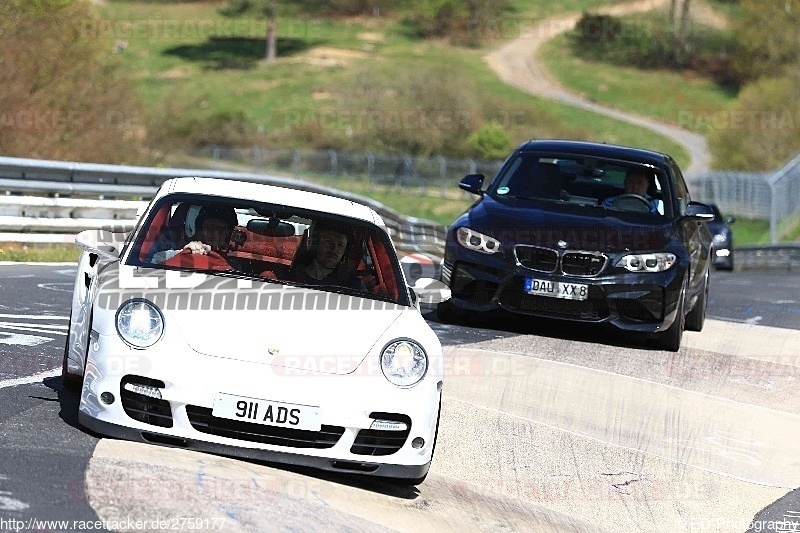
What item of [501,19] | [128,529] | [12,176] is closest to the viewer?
[128,529]

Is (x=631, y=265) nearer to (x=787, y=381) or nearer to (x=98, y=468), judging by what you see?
(x=787, y=381)

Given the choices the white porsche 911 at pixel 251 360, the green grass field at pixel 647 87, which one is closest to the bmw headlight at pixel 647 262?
the white porsche 911 at pixel 251 360

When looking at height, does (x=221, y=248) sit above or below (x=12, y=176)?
A: above

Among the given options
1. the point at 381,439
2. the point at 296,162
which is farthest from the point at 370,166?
the point at 381,439

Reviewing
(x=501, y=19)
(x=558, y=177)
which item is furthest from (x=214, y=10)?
(x=558, y=177)

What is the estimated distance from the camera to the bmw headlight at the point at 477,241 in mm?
11289

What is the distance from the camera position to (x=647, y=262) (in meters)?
11.2

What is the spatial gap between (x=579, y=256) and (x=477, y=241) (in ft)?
2.81

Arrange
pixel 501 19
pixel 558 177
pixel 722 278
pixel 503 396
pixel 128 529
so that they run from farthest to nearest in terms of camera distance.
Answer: pixel 501 19 → pixel 722 278 → pixel 558 177 → pixel 503 396 → pixel 128 529

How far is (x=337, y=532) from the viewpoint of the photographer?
5680 millimetres

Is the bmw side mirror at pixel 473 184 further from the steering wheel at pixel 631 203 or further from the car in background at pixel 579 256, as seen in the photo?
the steering wheel at pixel 631 203

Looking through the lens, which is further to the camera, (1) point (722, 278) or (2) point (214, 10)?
(2) point (214, 10)

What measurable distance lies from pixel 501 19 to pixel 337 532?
364ft

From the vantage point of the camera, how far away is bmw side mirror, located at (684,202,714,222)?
11922mm
